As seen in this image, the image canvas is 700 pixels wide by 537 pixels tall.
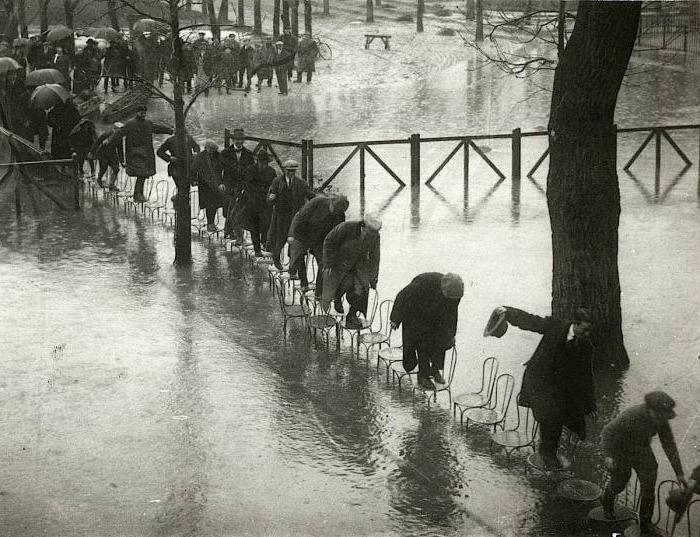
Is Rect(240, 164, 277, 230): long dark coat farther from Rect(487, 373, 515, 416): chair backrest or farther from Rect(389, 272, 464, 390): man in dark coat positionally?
Rect(487, 373, 515, 416): chair backrest

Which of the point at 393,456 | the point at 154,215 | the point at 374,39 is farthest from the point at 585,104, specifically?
the point at 374,39

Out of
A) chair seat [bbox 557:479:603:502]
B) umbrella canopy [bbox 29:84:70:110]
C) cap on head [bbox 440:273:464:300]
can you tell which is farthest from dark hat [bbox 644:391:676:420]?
umbrella canopy [bbox 29:84:70:110]

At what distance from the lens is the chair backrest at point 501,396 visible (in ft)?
29.3

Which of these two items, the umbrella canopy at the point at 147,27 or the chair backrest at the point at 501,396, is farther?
the umbrella canopy at the point at 147,27

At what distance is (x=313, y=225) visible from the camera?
39.0ft

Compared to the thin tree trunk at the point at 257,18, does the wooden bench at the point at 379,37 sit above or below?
below

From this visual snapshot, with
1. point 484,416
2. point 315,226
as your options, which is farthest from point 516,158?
point 484,416

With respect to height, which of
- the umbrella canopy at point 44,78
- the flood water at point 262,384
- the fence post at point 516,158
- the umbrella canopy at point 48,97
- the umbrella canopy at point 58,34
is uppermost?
the umbrella canopy at point 58,34

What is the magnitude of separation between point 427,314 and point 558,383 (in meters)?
1.70

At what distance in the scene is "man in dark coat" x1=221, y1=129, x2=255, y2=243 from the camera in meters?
14.5

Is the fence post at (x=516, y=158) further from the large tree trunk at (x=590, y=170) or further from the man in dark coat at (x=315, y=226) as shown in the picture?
the large tree trunk at (x=590, y=170)

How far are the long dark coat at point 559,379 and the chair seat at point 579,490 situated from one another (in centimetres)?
51

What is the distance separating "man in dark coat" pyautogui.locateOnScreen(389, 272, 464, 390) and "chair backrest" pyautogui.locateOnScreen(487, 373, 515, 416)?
48 centimetres

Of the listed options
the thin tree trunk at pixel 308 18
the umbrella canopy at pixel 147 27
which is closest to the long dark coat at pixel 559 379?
the umbrella canopy at pixel 147 27
